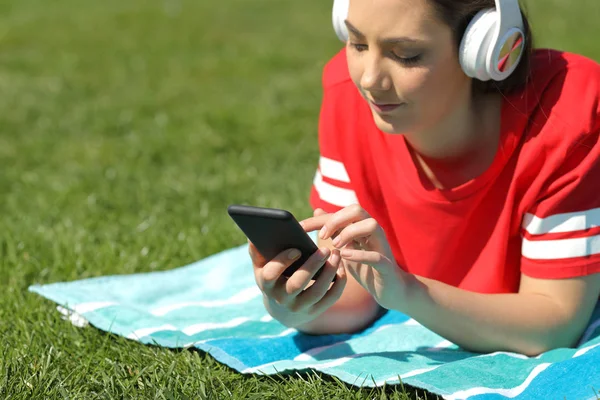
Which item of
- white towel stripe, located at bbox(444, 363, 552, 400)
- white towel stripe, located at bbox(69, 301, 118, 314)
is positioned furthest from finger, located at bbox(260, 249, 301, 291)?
white towel stripe, located at bbox(69, 301, 118, 314)

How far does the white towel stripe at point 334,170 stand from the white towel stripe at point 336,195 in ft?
0.11

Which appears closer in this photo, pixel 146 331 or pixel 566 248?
pixel 566 248

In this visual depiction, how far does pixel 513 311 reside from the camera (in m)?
2.60

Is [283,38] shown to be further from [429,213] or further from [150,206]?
[429,213]

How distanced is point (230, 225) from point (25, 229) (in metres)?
0.92

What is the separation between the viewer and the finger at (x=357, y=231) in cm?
233

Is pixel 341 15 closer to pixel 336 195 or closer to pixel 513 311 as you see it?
pixel 336 195

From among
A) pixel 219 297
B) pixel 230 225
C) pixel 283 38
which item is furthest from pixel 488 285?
pixel 283 38

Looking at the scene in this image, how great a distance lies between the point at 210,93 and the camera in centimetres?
636

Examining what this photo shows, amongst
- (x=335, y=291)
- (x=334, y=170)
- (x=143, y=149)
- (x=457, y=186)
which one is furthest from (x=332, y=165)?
(x=143, y=149)

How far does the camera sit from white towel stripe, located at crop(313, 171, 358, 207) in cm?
291

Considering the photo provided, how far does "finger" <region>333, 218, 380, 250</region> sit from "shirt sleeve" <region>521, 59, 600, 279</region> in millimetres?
546

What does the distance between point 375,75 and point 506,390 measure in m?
0.94

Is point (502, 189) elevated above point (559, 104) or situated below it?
below
